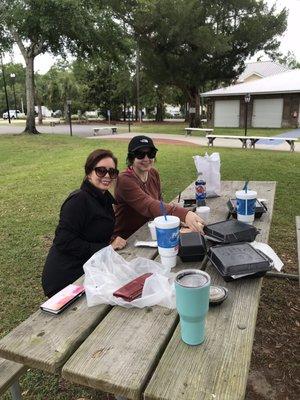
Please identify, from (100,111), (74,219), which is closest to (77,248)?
(74,219)

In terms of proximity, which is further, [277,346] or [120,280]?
[277,346]

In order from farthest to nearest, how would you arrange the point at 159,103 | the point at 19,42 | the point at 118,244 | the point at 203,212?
the point at 159,103
the point at 19,42
the point at 203,212
the point at 118,244

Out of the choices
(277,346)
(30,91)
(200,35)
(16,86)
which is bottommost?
(277,346)

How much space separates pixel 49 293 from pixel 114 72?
39.9 meters

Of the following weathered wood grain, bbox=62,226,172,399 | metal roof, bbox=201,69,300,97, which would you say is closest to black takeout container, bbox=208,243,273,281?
weathered wood grain, bbox=62,226,172,399

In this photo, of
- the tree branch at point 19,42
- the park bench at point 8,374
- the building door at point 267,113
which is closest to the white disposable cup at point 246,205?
the park bench at point 8,374

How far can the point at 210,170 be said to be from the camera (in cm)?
363

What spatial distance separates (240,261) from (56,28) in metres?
18.5

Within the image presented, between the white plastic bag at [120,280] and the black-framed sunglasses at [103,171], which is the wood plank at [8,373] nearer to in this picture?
the white plastic bag at [120,280]

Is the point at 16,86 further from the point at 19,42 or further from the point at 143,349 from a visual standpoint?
the point at 143,349

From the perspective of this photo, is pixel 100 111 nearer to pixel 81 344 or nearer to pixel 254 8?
pixel 254 8

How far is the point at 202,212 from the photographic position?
280 cm

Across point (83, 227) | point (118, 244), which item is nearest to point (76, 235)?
point (83, 227)

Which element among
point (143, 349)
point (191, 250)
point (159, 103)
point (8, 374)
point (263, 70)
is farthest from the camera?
point (263, 70)
